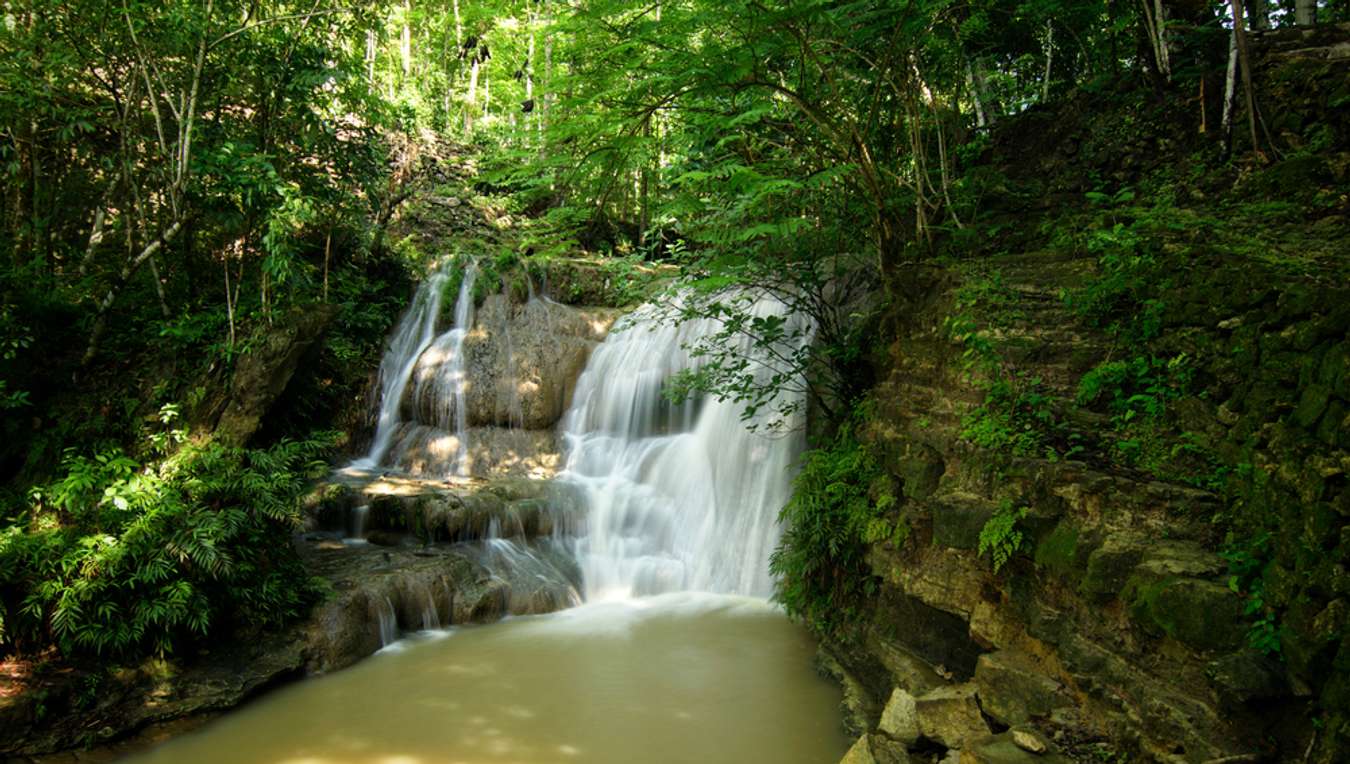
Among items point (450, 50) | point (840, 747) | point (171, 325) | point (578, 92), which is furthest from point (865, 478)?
point (450, 50)

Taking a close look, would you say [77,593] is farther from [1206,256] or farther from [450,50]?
[450,50]

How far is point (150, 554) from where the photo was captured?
5176mm

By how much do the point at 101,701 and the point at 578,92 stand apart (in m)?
5.74

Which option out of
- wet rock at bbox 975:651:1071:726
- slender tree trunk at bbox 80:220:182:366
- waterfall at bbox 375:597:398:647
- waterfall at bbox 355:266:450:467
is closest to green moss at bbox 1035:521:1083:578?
wet rock at bbox 975:651:1071:726

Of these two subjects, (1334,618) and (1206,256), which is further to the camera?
(1206,256)

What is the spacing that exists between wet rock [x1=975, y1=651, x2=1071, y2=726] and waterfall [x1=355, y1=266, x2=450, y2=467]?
9.60 meters

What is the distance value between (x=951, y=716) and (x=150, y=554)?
586 cm

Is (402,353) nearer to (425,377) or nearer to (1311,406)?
(425,377)

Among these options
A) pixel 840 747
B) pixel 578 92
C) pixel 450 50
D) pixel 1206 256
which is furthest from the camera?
pixel 450 50

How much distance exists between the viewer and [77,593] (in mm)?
4914

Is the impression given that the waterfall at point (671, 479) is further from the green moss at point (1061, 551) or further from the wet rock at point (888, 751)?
the green moss at point (1061, 551)

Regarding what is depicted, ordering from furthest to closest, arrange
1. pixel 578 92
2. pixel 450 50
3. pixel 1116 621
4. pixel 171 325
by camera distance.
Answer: pixel 450 50
pixel 171 325
pixel 578 92
pixel 1116 621

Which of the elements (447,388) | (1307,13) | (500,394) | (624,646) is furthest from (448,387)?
(1307,13)

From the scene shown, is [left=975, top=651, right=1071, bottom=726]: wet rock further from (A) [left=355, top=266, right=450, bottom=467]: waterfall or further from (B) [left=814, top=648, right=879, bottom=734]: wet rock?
(A) [left=355, top=266, right=450, bottom=467]: waterfall
